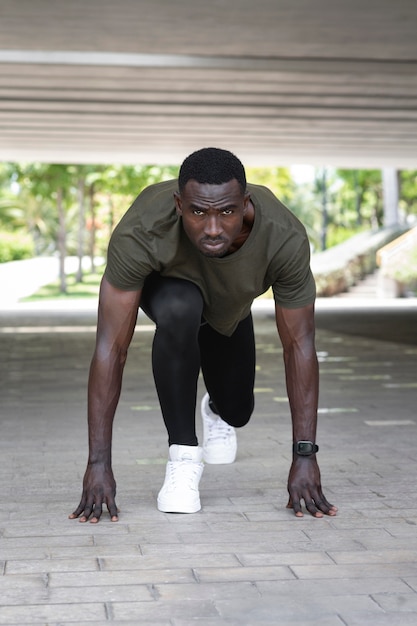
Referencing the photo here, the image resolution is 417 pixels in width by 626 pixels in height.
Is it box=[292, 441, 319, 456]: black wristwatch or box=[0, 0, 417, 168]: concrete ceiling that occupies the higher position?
box=[0, 0, 417, 168]: concrete ceiling

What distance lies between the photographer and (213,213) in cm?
368

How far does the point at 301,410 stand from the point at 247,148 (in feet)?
63.7

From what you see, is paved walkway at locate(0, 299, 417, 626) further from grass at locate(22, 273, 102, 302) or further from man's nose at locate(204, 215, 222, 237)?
grass at locate(22, 273, 102, 302)

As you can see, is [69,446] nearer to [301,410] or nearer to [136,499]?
[136,499]

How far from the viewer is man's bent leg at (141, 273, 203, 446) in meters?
4.18

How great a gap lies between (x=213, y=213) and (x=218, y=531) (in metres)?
1.18

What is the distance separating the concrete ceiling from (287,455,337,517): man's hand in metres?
7.74

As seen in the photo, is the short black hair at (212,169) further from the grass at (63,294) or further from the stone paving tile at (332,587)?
the grass at (63,294)

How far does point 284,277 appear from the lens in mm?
4152

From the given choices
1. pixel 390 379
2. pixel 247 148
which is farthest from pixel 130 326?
pixel 247 148

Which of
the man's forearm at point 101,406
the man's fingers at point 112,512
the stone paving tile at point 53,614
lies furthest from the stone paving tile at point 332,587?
the man's forearm at point 101,406

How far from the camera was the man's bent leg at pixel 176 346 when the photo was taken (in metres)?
4.18

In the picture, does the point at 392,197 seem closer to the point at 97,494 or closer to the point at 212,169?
the point at 97,494

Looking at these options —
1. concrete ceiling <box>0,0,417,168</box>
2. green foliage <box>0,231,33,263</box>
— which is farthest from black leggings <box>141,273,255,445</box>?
green foliage <box>0,231,33,263</box>
